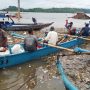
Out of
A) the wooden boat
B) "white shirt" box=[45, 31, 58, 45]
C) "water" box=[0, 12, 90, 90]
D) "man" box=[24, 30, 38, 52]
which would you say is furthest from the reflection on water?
"white shirt" box=[45, 31, 58, 45]

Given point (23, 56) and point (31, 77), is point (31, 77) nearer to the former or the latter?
point (31, 77)

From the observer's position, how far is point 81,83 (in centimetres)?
998

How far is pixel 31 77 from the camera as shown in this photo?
11188 millimetres

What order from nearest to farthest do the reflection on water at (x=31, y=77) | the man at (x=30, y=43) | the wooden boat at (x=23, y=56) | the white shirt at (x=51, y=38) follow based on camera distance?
the reflection on water at (x=31, y=77) < the wooden boat at (x=23, y=56) < the man at (x=30, y=43) < the white shirt at (x=51, y=38)

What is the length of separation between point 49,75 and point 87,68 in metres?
2.02

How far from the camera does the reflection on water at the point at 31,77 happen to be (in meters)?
9.96

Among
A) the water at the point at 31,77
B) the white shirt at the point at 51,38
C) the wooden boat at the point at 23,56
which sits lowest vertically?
the water at the point at 31,77

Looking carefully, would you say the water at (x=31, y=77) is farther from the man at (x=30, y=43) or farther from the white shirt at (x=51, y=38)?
the white shirt at (x=51, y=38)

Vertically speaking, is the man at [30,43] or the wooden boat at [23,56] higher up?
the man at [30,43]

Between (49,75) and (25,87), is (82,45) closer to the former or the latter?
(49,75)

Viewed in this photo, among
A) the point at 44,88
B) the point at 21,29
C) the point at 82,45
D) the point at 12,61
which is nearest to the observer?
the point at 44,88

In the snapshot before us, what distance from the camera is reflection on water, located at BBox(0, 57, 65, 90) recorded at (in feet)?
32.7

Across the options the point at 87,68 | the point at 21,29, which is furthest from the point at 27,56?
the point at 21,29

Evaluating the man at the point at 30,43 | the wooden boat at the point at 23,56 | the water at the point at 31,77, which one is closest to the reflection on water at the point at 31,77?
the water at the point at 31,77
